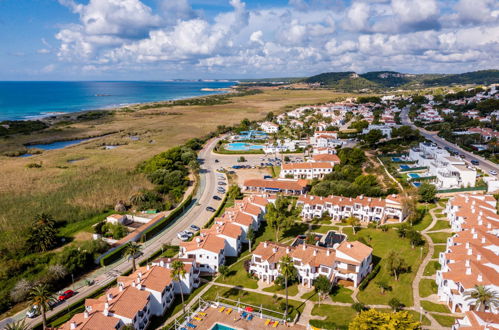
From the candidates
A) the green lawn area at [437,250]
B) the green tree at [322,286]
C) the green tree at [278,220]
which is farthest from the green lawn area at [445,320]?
the green tree at [278,220]

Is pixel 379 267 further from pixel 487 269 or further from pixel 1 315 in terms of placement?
pixel 1 315

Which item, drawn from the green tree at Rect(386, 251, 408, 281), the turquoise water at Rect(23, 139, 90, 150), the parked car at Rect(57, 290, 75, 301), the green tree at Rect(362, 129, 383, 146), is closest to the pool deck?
the green tree at Rect(386, 251, 408, 281)

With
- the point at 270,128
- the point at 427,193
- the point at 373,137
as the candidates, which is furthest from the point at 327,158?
the point at 270,128

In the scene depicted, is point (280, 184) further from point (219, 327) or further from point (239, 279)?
point (219, 327)

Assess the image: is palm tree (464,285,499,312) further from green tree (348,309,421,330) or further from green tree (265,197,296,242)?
green tree (265,197,296,242)

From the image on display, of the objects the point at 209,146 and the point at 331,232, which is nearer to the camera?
the point at 331,232

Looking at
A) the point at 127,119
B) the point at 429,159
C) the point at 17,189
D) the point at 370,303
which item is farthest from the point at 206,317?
the point at 127,119
